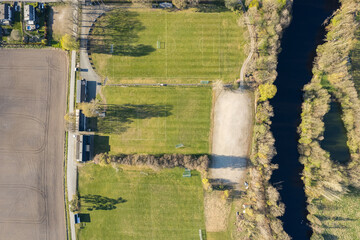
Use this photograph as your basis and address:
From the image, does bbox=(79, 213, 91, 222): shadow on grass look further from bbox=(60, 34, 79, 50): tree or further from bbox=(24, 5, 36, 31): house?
bbox=(24, 5, 36, 31): house

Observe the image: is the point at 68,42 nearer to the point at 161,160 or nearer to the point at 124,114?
the point at 124,114

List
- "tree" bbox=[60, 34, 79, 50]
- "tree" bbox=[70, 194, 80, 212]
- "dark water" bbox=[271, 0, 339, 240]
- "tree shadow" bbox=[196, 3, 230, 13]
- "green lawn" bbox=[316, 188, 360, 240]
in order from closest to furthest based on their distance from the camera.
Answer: "tree" bbox=[60, 34, 79, 50] < "tree" bbox=[70, 194, 80, 212] < "tree shadow" bbox=[196, 3, 230, 13] < "green lawn" bbox=[316, 188, 360, 240] < "dark water" bbox=[271, 0, 339, 240]

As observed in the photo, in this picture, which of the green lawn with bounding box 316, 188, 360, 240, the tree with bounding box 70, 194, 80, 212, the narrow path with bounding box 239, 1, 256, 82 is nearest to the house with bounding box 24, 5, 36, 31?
the tree with bounding box 70, 194, 80, 212

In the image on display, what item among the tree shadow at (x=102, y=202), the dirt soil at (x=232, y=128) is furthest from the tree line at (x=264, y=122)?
the tree shadow at (x=102, y=202)

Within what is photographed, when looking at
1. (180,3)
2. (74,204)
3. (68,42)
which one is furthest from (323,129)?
(68,42)

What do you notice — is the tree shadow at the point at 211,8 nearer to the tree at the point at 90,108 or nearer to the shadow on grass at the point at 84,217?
the tree at the point at 90,108

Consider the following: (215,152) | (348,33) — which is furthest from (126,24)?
(348,33)

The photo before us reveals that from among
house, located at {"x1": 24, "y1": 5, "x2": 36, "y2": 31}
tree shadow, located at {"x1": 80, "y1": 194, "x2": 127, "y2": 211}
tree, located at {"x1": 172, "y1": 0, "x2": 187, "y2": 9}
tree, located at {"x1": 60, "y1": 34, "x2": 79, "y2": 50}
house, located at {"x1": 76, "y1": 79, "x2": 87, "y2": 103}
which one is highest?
tree, located at {"x1": 172, "y1": 0, "x2": 187, "y2": 9}
